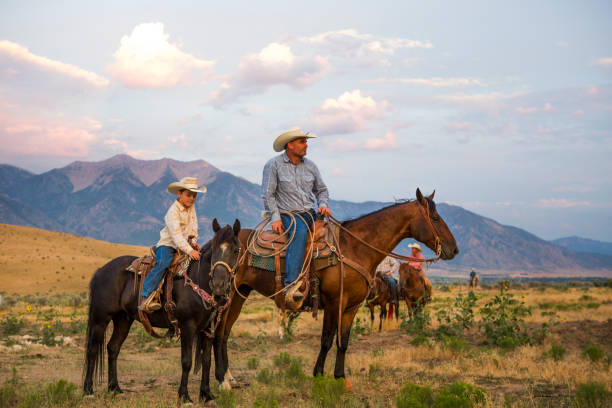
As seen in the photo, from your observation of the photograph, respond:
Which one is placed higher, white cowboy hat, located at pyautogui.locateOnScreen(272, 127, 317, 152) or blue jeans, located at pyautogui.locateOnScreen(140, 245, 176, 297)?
white cowboy hat, located at pyautogui.locateOnScreen(272, 127, 317, 152)

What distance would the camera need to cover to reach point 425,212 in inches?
312

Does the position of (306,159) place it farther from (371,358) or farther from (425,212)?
(371,358)

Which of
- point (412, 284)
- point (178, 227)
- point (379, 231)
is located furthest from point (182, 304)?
point (412, 284)

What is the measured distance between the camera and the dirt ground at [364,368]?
7359 mm

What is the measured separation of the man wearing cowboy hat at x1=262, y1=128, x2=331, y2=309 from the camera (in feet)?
25.6

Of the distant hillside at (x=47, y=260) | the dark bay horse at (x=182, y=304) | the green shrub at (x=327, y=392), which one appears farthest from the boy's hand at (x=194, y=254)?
the distant hillside at (x=47, y=260)

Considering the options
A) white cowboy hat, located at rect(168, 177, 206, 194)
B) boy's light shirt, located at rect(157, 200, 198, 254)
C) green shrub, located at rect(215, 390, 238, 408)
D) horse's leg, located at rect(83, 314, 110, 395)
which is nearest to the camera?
green shrub, located at rect(215, 390, 238, 408)

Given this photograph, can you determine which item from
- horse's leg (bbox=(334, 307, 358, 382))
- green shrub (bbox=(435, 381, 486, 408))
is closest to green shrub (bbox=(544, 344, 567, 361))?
green shrub (bbox=(435, 381, 486, 408))

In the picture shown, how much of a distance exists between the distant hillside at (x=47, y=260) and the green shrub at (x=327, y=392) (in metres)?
49.6

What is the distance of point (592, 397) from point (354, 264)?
3576mm

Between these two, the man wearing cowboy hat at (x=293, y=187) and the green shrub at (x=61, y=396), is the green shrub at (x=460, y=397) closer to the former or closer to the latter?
the man wearing cowboy hat at (x=293, y=187)

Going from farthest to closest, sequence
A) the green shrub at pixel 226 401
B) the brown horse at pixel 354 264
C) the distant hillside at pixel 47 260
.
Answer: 1. the distant hillside at pixel 47 260
2. the brown horse at pixel 354 264
3. the green shrub at pixel 226 401

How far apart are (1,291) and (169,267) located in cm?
5132

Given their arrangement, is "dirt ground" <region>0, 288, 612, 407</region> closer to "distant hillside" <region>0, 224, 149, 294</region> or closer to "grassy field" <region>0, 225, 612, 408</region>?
"grassy field" <region>0, 225, 612, 408</region>
